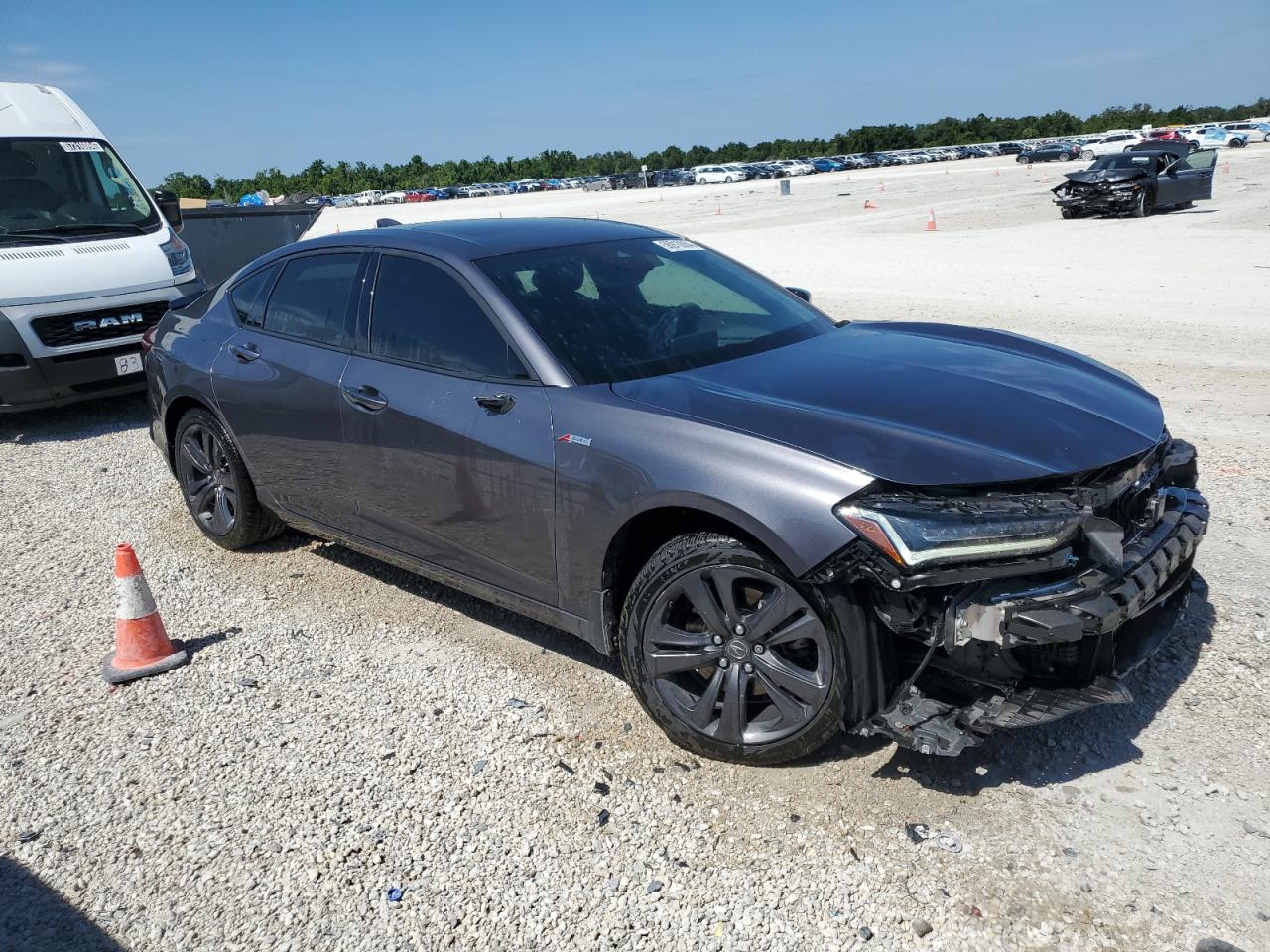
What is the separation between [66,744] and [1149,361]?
861 cm

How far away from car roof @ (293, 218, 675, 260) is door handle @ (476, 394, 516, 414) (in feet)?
2.28

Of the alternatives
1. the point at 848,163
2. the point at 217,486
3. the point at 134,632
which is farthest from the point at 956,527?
the point at 848,163

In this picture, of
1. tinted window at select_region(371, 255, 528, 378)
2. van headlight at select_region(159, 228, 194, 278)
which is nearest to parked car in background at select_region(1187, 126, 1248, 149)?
van headlight at select_region(159, 228, 194, 278)

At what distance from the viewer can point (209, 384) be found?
5.32 m

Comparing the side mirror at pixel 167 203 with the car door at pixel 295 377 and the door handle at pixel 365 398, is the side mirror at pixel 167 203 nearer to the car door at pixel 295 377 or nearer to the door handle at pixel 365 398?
the car door at pixel 295 377

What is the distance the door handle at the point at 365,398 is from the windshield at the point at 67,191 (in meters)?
5.96

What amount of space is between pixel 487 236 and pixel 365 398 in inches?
34.9

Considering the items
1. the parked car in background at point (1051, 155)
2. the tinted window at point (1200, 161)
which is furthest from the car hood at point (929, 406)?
the parked car in background at point (1051, 155)

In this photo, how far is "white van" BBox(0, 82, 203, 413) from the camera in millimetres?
8289

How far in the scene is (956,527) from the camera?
2.85m

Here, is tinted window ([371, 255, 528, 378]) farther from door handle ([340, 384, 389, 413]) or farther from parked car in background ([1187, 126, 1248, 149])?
parked car in background ([1187, 126, 1248, 149])

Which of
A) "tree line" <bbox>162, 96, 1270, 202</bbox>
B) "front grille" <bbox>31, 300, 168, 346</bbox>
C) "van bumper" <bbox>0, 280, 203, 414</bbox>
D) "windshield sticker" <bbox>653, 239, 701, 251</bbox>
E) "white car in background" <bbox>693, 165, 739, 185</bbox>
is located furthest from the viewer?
"tree line" <bbox>162, 96, 1270, 202</bbox>

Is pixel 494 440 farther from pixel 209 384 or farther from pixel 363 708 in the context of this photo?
pixel 209 384

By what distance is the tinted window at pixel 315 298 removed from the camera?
15.3 feet
